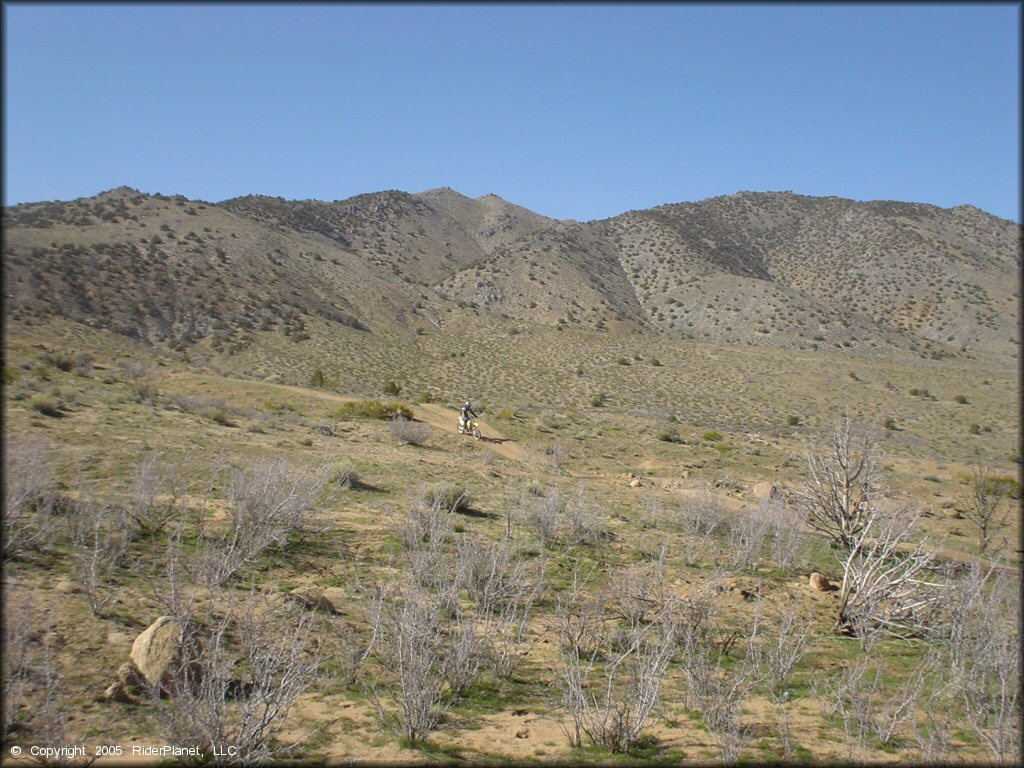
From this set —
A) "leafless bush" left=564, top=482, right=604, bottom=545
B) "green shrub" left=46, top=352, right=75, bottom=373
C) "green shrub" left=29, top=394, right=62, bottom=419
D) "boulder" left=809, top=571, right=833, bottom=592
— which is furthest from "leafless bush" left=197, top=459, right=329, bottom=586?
"green shrub" left=46, top=352, right=75, bottom=373

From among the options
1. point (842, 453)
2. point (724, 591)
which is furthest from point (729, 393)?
point (724, 591)

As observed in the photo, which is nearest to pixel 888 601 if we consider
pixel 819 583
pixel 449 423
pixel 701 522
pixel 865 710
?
pixel 819 583

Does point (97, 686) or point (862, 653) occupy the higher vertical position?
point (97, 686)

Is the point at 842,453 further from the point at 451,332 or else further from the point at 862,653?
the point at 451,332

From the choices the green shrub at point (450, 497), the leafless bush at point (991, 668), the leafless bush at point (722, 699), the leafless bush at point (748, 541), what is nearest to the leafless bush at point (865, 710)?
the leafless bush at point (991, 668)

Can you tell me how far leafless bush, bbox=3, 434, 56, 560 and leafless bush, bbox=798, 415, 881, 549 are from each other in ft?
43.8

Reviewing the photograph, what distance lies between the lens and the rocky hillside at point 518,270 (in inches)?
1657

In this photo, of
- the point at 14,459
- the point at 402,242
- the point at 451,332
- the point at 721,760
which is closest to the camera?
the point at 721,760

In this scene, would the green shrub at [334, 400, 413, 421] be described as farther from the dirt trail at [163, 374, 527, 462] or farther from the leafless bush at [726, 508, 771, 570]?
the leafless bush at [726, 508, 771, 570]

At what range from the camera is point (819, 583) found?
442 inches

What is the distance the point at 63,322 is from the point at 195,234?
22.8 m

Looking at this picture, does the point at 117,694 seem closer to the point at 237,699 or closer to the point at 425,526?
the point at 237,699

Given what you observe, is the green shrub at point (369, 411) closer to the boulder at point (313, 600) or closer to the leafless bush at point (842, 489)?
the leafless bush at point (842, 489)

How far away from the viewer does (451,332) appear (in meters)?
53.3
